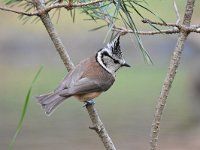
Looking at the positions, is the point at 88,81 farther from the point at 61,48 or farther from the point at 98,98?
the point at 98,98

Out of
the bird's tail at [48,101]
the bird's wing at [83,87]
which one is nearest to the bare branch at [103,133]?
the bird's tail at [48,101]

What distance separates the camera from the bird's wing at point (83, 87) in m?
2.28

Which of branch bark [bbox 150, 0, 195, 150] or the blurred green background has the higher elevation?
branch bark [bbox 150, 0, 195, 150]

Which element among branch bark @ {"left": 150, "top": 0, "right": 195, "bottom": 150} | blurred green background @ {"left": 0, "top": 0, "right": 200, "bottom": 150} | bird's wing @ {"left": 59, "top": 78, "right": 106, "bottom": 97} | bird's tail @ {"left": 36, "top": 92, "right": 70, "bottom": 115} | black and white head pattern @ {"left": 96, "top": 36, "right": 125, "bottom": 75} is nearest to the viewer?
branch bark @ {"left": 150, "top": 0, "right": 195, "bottom": 150}

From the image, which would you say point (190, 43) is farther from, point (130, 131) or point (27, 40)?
point (130, 131)

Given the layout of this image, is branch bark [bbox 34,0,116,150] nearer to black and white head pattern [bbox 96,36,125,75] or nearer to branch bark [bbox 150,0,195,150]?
branch bark [bbox 150,0,195,150]

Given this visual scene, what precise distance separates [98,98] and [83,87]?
6.31 meters

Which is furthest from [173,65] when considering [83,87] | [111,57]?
[83,87]

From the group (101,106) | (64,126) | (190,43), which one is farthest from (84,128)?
(190,43)

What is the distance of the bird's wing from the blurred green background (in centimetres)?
272

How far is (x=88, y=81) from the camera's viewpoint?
2.37m

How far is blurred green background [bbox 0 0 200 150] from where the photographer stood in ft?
22.9

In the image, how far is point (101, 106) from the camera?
8.42 metres

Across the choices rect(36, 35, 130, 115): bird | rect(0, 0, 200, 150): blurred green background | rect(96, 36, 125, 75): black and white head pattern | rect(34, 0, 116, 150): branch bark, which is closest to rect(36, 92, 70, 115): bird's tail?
rect(36, 35, 130, 115): bird
